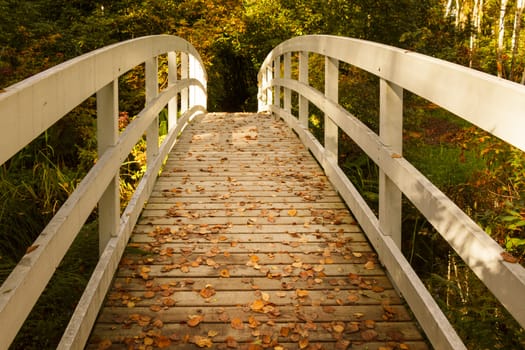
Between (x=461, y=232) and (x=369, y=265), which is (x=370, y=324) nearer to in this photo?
(x=369, y=265)

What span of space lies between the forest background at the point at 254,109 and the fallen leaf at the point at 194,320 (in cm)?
93

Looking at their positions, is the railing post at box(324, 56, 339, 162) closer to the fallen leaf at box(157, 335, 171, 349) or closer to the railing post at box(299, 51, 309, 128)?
the railing post at box(299, 51, 309, 128)

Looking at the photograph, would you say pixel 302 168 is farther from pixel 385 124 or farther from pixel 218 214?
pixel 385 124

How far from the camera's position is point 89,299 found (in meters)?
3.18

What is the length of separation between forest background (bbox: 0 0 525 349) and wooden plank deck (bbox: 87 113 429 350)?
0.62m

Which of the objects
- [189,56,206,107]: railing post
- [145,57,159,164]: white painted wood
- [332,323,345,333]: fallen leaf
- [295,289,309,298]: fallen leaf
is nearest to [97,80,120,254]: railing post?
[295,289,309,298]: fallen leaf

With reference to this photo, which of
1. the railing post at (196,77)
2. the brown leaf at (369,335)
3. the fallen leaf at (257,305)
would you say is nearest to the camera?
the brown leaf at (369,335)

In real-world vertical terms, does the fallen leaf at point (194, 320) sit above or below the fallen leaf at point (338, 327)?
above

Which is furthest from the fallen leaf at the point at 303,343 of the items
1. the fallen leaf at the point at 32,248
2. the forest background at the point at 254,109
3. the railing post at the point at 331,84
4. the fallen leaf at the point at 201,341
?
the railing post at the point at 331,84

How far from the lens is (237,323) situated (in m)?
3.38

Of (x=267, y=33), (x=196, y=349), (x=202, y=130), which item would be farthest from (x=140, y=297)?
(x=267, y=33)

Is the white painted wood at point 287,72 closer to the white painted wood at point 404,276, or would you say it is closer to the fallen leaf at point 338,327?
the white painted wood at point 404,276

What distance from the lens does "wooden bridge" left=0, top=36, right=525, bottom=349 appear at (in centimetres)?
223

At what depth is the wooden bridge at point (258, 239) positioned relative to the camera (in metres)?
2.23
